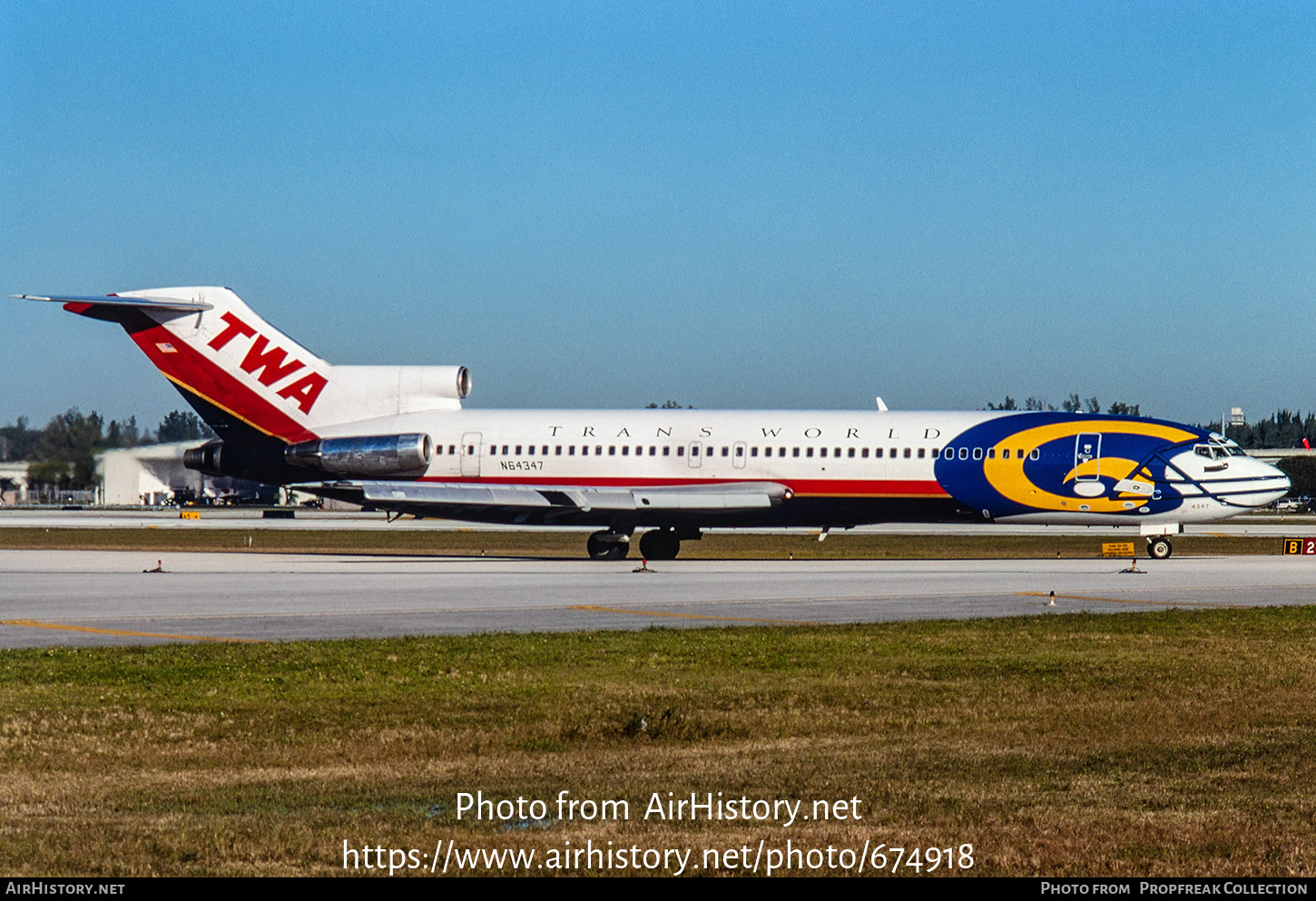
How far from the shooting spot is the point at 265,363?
4381cm

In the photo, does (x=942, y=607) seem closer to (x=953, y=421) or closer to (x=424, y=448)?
(x=953, y=421)

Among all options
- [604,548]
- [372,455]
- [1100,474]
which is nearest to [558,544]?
[604,548]

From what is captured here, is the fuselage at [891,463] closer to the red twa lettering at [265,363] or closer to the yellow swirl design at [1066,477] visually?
the yellow swirl design at [1066,477]

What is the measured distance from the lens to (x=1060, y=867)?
8.14 meters

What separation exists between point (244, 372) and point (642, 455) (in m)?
12.1

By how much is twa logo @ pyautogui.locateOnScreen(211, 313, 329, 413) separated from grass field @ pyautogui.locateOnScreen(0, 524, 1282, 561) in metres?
6.27

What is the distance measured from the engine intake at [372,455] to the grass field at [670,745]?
2447 centimetres

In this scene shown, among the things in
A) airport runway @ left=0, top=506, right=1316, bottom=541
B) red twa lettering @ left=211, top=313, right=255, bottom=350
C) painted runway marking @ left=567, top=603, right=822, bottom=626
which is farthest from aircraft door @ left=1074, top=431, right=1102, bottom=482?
red twa lettering @ left=211, top=313, right=255, bottom=350

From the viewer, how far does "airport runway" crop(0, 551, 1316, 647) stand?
21.9 metres

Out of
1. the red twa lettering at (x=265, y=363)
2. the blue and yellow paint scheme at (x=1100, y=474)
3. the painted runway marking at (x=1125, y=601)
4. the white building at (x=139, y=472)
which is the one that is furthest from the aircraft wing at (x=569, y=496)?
the white building at (x=139, y=472)

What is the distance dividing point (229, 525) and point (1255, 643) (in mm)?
56841

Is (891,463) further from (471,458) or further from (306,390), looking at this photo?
(306,390)

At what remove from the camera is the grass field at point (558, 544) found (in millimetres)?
47000
